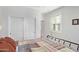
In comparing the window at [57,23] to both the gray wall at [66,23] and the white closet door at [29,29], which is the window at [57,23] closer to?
the gray wall at [66,23]

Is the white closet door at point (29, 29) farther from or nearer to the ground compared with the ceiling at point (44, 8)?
nearer to the ground

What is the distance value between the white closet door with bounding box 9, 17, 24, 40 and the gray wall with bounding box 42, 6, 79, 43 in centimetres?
32

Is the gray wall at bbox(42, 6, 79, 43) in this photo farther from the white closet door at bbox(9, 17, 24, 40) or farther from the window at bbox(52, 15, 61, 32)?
the white closet door at bbox(9, 17, 24, 40)

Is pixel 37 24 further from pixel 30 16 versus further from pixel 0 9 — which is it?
pixel 0 9

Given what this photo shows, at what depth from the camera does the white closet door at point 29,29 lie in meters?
1.59

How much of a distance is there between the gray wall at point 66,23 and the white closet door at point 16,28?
322 mm

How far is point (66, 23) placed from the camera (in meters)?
1.57

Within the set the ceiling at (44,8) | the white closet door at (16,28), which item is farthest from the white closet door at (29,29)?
the ceiling at (44,8)

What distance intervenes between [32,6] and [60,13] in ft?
1.31

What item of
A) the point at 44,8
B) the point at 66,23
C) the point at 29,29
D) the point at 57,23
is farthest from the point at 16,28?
the point at 66,23

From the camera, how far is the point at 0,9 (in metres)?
1.52

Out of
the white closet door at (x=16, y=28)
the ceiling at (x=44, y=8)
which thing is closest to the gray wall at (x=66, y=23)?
the ceiling at (x=44, y=8)

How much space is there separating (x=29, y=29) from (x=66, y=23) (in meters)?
0.52

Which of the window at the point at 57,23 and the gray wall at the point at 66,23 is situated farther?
the window at the point at 57,23
